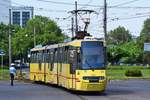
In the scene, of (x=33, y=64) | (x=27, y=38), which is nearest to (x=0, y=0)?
(x=27, y=38)

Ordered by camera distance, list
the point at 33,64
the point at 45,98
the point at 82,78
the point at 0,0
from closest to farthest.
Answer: the point at 45,98 < the point at 82,78 < the point at 33,64 < the point at 0,0

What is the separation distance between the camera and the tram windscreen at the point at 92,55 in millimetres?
32969

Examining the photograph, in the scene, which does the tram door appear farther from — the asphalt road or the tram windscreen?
the asphalt road

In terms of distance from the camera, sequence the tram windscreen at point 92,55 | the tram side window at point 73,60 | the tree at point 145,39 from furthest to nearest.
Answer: the tree at point 145,39, the tram side window at point 73,60, the tram windscreen at point 92,55

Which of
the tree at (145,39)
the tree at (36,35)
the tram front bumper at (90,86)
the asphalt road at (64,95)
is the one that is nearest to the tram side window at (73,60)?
the tram front bumper at (90,86)

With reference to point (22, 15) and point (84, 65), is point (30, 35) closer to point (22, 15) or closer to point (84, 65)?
point (22, 15)

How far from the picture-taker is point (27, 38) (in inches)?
5374

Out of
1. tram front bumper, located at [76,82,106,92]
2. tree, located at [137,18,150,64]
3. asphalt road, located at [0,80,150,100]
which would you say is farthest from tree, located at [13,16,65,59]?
tram front bumper, located at [76,82,106,92]

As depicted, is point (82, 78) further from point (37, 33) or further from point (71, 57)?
point (37, 33)

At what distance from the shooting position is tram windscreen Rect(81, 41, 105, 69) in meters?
33.0

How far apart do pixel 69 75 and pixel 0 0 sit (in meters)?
79.1

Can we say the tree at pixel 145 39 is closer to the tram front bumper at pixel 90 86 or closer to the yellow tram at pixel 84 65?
the yellow tram at pixel 84 65

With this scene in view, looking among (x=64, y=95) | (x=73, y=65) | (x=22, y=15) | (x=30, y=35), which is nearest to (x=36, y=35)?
(x=30, y=35)

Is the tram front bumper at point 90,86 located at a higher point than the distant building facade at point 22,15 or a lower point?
lower
